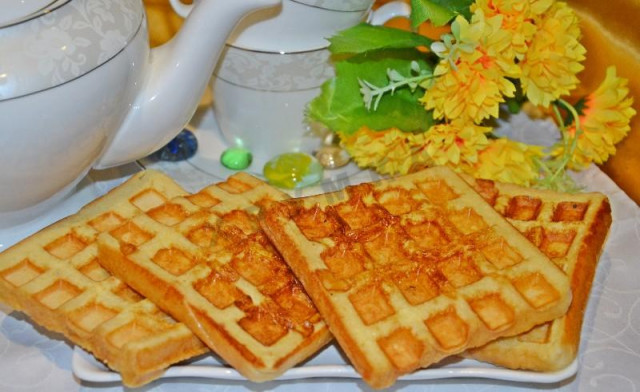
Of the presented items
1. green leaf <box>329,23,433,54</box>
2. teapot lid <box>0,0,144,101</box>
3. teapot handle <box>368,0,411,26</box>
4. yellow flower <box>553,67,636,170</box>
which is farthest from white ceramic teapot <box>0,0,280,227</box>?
yellow flower <box>553,67,636,170</box>

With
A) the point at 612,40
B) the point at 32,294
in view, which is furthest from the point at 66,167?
the point at 612,40

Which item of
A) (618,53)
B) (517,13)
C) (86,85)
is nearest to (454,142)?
(517,13)

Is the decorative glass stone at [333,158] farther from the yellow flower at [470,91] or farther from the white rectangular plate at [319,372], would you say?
the white rectangular plate at [319,372]

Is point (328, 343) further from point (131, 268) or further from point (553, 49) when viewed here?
point (553, 49)

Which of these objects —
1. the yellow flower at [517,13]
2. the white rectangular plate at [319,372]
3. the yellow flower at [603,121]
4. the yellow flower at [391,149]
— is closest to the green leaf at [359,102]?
the yellow flower at [391,149]

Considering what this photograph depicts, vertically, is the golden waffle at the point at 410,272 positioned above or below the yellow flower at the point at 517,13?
below

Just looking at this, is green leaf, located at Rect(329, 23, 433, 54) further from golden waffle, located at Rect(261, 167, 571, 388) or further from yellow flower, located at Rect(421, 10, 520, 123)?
golden waffle, located at Rect(261, 167, 571, 388)
